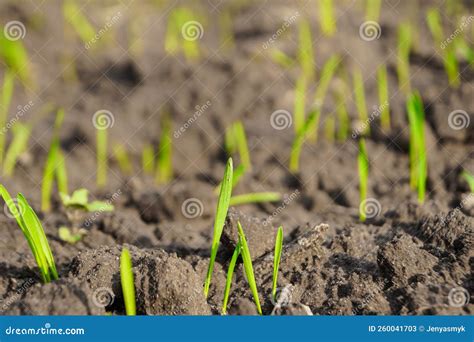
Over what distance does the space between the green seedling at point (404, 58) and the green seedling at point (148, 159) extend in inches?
60.3

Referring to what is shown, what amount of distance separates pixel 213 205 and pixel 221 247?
0.77m

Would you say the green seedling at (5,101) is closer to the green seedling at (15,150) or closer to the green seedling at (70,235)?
the green seedling at (15,150)

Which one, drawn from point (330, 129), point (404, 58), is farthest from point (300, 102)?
point (404, 58)

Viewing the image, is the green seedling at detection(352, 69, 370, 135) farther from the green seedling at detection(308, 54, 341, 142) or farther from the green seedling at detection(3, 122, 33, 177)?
the green seedling at detection(3, 122, 33, 177)

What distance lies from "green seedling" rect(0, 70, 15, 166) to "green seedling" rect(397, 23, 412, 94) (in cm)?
231

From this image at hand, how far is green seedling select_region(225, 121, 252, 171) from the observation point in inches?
154

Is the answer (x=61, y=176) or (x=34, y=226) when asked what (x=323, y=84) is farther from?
(x=34, y=226)

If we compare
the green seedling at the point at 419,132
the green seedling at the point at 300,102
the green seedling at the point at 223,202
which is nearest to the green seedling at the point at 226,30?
the green seedling at the point at 300,102

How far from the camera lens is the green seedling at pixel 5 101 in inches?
162

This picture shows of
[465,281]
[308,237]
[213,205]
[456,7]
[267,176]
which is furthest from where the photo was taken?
[456,7]

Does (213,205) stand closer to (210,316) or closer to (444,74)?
(210,316)

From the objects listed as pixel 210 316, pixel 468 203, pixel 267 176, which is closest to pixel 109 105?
pixel 267 176

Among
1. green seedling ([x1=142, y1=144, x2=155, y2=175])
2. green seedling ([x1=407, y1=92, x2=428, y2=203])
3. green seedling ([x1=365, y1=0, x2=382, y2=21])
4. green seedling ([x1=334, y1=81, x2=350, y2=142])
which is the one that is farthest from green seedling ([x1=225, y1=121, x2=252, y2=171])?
green seedling ([x1=365, y1=0, x2=382, y2=21])

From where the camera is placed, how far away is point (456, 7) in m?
4.95
